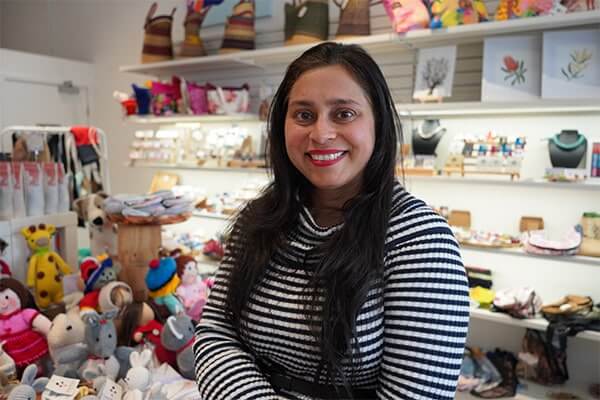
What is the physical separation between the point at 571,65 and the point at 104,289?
2345 millimetres

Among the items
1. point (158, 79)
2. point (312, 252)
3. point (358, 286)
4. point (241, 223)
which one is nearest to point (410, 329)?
point (358, 286)

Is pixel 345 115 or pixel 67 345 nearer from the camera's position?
pixel 345 115

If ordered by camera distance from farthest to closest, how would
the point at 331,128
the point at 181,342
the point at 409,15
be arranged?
the point at 409,15 → the point at 181,342 → the point at 331,128

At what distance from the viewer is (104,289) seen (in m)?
2.02

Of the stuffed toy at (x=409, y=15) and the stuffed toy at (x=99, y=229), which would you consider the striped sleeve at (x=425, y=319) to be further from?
the stuffed toy at (x=99, y=229)

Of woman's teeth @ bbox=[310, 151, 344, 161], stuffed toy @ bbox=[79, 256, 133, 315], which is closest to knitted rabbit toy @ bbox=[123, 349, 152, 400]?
stuffed toy @ bbox=[79, 256, 133, 315]

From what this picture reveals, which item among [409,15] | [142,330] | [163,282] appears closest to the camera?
[142,330]

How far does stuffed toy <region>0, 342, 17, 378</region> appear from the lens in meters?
1.68

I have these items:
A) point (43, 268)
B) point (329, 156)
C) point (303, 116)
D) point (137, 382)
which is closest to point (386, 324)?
point (329, 156)

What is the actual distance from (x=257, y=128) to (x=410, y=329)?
2962 millimetres

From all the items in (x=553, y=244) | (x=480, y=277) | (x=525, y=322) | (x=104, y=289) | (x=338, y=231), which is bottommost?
(x=525, y=322)

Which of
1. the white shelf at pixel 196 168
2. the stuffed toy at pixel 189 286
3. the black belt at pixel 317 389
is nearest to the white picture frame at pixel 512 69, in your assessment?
the white shelf at pixel 196 168

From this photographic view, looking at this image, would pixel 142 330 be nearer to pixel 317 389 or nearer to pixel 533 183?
pixel 317 389

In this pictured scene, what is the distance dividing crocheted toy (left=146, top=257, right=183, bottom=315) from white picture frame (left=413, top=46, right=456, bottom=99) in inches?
64.6
